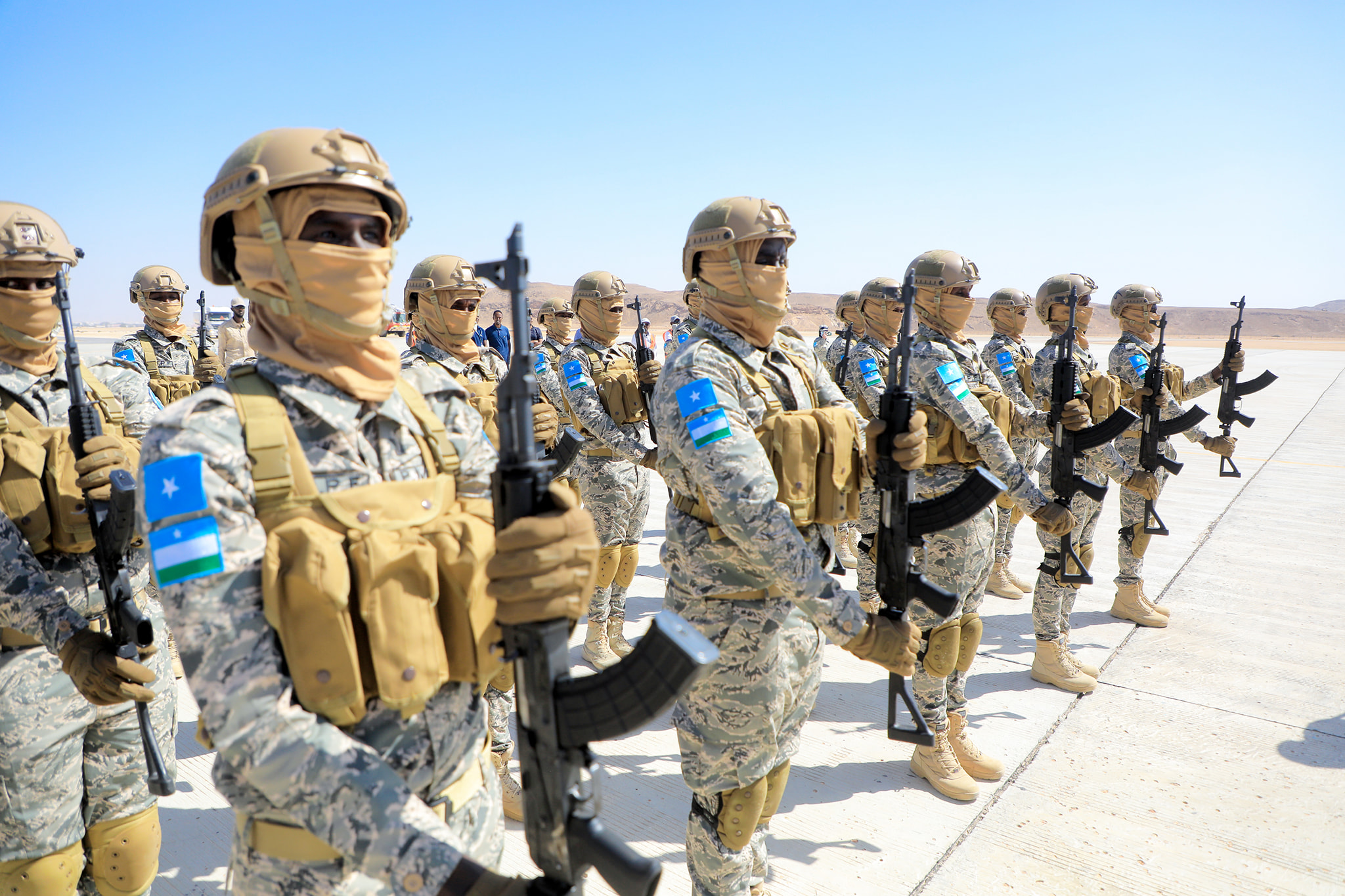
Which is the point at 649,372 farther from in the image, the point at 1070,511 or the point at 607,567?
the point at 1070,511

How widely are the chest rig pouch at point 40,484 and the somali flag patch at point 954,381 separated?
391cm

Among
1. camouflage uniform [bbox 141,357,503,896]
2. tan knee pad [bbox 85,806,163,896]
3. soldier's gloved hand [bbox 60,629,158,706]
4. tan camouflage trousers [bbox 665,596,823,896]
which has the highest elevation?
camouflage uniform [bbox 141,357,503,896]

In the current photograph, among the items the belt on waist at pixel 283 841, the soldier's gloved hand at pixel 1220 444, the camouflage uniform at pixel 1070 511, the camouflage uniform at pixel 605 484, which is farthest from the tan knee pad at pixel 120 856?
→ the soldier's gloved hand at pixel 1220 444

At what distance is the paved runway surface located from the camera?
3.63 metres

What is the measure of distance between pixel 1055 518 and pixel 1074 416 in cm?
118

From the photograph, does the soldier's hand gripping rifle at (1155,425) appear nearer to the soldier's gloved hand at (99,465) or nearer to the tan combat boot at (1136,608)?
the tan combat boot at (1136,608)

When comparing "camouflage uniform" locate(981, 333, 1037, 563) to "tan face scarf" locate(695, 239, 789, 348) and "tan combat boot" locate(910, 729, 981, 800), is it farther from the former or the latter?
"tan face scarf" locate(695, 239, 789, 348)

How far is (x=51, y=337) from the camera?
3020 millimetres

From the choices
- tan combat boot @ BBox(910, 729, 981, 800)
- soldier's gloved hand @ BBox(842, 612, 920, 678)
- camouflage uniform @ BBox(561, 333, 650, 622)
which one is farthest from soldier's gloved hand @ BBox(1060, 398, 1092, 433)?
soldier's gloved hand @ BBox(842, 612, 920, 678)

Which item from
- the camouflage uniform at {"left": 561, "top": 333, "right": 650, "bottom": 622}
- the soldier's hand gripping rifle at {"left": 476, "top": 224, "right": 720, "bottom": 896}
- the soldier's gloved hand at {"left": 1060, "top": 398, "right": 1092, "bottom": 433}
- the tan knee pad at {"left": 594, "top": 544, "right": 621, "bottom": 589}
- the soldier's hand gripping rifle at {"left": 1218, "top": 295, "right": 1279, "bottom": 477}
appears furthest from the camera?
the soldier's hand gripping rifle at {"left": 1218, "top": 295, "right": 1279, "bottom": 477}

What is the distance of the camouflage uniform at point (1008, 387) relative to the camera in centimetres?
642

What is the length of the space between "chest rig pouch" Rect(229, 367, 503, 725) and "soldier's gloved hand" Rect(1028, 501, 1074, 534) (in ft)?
11.6

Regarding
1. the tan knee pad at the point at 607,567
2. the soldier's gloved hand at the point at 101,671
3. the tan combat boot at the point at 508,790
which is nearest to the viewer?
the soldier's gloved hand at the point at 101,671

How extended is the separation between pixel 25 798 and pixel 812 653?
2851 mm
